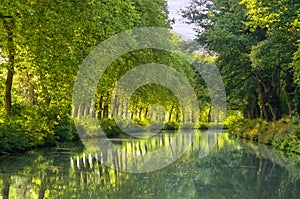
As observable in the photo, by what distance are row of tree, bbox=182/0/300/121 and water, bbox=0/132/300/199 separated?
7039 mm

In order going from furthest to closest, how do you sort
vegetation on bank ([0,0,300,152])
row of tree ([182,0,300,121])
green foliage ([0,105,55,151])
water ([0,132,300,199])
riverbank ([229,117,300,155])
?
riverbank ([229,117,300,155]) → row of tree ([182,0,300,121]) → green foliage ([0,105,55,151]) → vegetation on bank ([0,0,300,152]) → water ([0,132,300,199])

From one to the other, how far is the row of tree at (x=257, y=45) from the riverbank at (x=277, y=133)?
1012mm

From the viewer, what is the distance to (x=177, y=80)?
3575 centimetres

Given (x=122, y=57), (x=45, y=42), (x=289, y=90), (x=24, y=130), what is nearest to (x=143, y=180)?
(x=45, y=42)

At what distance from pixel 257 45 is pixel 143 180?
16597 millimetres

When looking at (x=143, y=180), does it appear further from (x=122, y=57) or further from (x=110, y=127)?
(x=110, y=127)

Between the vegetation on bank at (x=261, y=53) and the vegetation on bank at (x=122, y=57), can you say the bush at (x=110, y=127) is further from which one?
the vegetation on bank at (x=261, y=53)

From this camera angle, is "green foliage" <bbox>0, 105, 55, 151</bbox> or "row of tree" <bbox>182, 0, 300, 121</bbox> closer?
"green foliage" <bbox>0, 105, 55, 151</bbox>

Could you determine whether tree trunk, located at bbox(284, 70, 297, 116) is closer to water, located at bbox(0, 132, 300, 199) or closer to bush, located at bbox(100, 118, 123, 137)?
water, located at bbox(0, 132, 300, 199)

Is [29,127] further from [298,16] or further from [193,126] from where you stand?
[193,126]

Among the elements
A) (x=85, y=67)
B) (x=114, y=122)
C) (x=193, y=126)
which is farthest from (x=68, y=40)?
(x=193, y=126)

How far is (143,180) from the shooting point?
12.9 meters

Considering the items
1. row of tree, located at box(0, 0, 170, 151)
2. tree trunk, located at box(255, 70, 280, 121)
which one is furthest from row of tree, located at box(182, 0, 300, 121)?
row of tree, located at box(0, 0, 170, 151)

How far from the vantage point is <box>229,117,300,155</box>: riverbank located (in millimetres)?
24812
